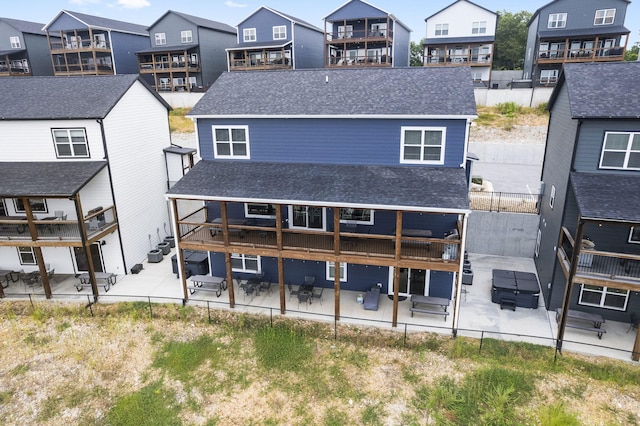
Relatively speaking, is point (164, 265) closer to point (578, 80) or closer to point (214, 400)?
point (214, 400)

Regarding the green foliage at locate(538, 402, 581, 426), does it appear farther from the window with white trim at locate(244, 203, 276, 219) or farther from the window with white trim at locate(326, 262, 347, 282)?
the window with white trim at locate(244, 203, 276, 219)

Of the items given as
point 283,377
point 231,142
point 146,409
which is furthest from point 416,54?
point 146,409

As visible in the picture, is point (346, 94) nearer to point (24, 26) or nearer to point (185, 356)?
point (185, 356)

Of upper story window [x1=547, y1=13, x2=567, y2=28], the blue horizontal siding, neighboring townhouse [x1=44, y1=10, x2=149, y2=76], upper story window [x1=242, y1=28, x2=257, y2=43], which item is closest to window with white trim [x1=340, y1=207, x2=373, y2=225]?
the blue horizontal siding

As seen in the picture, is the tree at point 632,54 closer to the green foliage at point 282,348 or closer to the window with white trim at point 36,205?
the green foliage at point 282,348

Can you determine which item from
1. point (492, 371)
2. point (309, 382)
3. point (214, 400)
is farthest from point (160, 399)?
point (492, 371)

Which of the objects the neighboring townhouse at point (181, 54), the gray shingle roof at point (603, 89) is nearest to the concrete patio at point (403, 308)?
the gray shingle roof at point (603, 89)
